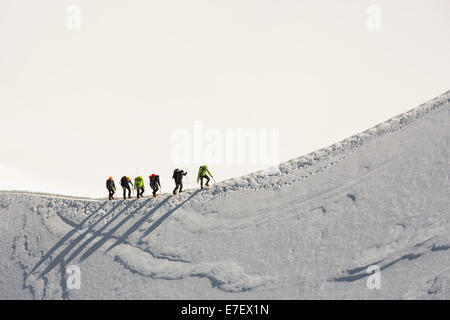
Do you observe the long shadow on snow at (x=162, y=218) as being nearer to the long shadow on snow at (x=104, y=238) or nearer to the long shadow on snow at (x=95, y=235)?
the long shadow on snow at (x=104, y=238)

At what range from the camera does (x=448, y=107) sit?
188ft

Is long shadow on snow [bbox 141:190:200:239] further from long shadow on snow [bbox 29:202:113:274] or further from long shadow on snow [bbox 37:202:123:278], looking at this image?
long shadow on snow [bbox 29:202:113:274]

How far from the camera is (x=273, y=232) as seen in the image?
2095 inches

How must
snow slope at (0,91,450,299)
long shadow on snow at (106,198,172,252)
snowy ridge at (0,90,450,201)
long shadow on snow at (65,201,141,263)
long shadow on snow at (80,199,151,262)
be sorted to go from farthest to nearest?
snowy ridge at (0,90,450,201)
long shadow on snow at (106,198,172,252)
long shadow on snow at (65,201,141,263)
long shadow on snow at (80,199,151,262)
snow slope at (0,91,450,299)

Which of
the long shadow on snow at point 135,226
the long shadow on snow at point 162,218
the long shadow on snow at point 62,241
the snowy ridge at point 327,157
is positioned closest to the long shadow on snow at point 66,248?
the long shadow on snow at point 62,241

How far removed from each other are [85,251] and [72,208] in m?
3.62

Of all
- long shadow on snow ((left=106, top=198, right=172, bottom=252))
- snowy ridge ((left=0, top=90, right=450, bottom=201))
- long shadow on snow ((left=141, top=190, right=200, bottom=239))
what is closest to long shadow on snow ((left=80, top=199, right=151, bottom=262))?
long shadow on snow ((left=106, top=198, right=172, bottom=252))

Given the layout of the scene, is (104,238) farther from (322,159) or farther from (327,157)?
(327,157)

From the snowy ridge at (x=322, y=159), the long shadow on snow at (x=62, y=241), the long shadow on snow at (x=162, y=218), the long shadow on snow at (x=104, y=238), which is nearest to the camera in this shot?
the long shadow on snow at (x=104, y=238)

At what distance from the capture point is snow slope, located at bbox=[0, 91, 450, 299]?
165 ft

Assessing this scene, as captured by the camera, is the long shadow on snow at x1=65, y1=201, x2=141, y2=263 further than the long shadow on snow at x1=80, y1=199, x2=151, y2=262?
Yes

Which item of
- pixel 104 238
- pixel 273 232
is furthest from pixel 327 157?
pixel 104 238

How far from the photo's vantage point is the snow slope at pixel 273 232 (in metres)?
50.3
